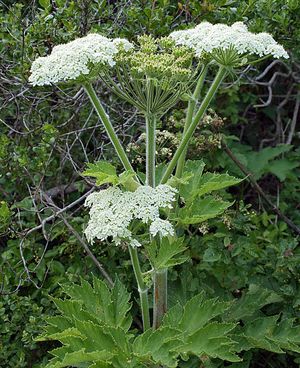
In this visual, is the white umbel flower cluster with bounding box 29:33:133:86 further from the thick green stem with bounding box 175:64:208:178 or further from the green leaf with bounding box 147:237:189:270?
the green leaf with bounding box 147:237:189:270

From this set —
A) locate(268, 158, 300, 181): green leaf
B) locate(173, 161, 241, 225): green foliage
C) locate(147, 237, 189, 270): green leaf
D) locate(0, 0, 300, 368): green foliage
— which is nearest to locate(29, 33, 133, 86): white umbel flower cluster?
locate(173, 161, 241, 225): green foliage

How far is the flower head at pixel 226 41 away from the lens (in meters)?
2.56

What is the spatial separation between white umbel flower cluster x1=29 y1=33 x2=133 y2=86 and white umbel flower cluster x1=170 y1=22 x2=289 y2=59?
341mm

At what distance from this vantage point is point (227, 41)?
101 inches

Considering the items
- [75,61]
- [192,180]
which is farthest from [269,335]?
[75,61]

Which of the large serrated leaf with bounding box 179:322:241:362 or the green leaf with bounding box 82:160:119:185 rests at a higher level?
the green leaf with bounding box 82:160:119:185

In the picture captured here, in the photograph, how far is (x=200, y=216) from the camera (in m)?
2.74

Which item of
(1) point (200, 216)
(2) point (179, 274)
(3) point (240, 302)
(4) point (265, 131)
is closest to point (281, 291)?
(3) point (240, 302)

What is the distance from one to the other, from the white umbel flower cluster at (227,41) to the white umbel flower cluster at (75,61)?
1.12ft

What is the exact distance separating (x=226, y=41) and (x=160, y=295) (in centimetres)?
128

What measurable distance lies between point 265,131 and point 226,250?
2.54 meters

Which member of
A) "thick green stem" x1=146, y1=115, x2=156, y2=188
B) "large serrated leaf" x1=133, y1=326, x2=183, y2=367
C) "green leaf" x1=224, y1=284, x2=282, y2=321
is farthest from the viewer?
"green leaf" x1=224, y1=284, x2=282, y2=321

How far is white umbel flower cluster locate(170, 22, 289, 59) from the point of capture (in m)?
2.56

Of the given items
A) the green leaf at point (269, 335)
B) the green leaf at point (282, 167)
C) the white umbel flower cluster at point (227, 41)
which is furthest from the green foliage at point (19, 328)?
the green leaf at point (282, 167)
